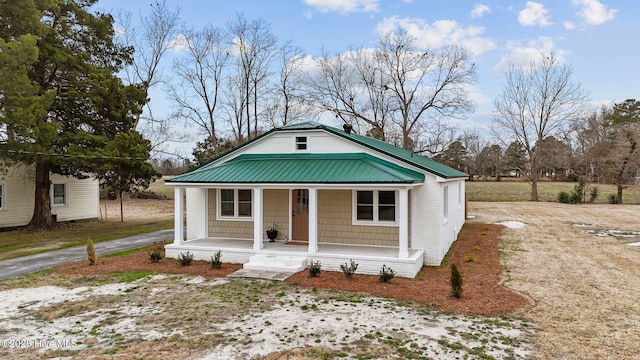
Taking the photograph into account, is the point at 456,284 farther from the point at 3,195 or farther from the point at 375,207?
the point at 3,195

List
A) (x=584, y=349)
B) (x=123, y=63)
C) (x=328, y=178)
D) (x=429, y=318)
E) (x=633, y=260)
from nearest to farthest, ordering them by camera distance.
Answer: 1. (x=584, y=349)
2. (x=429, y=318)
3. (x=328, y=178)
4. (x=633, y=260)
5. (x=123, y=63)

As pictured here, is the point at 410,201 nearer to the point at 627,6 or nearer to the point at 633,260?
the point at 633,260

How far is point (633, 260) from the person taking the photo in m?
12.1

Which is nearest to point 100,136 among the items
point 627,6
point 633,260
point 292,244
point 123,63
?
point 123,63

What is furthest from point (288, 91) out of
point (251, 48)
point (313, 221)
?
point (313, 221)

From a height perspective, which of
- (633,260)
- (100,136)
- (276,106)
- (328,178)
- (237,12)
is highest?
(237,12)

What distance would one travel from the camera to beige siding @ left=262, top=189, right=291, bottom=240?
1326cm

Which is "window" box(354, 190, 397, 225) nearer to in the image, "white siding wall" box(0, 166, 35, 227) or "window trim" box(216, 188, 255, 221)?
"window trim" box(216, 188, 255, 221)

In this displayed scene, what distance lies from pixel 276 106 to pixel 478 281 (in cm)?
2473

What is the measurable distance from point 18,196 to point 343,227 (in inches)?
720

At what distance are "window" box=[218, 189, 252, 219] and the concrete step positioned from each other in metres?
2.65

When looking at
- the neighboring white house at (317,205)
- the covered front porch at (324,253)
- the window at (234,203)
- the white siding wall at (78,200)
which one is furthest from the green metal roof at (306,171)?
the white siding wall at (78,200)

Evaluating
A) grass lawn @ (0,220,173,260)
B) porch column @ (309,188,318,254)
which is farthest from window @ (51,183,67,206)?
porch column @ (309,188,318,254)

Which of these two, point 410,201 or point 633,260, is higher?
point 410,201
